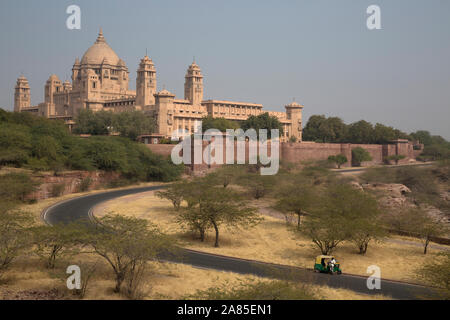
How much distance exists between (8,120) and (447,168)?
53.5 m

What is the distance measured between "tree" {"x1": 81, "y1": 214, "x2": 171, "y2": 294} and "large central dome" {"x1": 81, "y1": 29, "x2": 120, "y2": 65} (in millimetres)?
117288

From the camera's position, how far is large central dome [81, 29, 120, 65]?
429 ft

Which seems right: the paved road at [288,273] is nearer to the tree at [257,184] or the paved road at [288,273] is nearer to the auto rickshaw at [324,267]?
the auto rickshaw at [324,267]

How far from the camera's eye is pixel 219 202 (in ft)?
94.6

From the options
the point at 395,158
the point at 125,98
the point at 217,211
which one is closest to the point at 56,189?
the point at 217,211

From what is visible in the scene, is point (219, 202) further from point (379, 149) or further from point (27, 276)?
point (379, 149)

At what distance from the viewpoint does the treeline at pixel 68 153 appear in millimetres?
43094

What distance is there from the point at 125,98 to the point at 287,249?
9408 centimetres

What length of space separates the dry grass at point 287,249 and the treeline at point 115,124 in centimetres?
4223

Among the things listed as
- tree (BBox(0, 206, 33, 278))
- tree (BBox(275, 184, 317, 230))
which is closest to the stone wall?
tree (BBox(275, 184, 317, 230))

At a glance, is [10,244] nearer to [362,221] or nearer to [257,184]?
[362,221]

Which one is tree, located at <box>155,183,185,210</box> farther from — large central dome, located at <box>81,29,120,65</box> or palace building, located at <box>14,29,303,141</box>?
large central dome, located at <box>81,29,120,65</box>

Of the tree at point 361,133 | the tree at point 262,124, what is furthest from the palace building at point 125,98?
the tree at point 361,133
